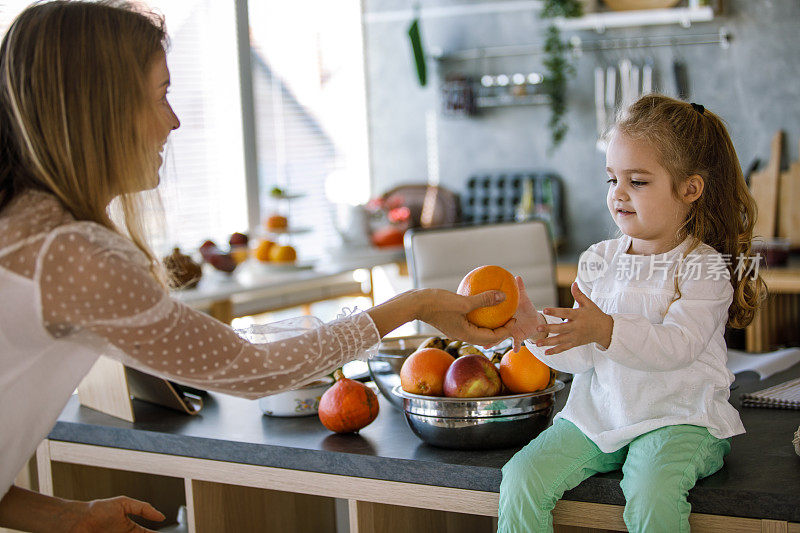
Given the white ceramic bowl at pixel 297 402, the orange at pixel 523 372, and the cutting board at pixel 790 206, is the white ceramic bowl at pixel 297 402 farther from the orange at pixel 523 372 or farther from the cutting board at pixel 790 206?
the cutting board at pixel 790 206

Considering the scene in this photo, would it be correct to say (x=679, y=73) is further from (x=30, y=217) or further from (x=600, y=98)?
(x=30, y=217)

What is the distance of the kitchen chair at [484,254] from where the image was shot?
2926 mm

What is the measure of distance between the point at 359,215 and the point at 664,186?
8.90 ft

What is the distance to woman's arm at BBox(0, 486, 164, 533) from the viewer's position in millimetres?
1335

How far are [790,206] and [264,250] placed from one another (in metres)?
2.13

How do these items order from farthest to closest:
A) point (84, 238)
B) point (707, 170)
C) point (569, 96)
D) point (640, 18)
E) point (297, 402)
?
point (569, 96) → point (640, 18) → point (297, 402) → point (707, 170) → point (84, 238)

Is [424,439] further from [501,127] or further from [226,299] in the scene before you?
[501,127]

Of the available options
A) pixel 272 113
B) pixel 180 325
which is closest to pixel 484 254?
pixel 272 113

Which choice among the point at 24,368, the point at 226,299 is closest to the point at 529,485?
Result: the point at 24,368

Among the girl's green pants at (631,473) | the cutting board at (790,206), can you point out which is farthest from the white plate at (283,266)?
the girl's green pants at (631,473)

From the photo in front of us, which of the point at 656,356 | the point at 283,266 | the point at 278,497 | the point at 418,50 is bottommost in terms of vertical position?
the point at 278,497

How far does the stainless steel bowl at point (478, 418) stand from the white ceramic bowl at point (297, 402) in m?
0.28

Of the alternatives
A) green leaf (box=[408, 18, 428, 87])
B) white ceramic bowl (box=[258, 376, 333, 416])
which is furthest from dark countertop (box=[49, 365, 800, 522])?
green leaf (box=[408, 18, 428, 87])

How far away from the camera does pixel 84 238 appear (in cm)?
108
